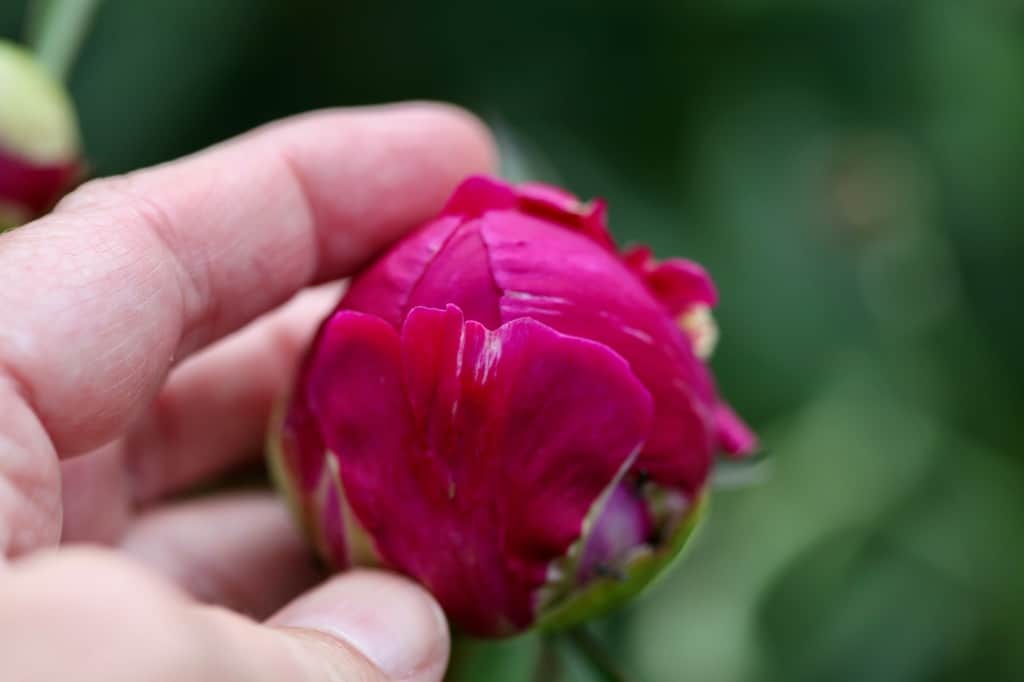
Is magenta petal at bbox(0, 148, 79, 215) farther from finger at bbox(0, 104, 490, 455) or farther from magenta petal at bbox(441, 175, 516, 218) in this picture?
magenta petal at bbox(441, 175, 516, 218)

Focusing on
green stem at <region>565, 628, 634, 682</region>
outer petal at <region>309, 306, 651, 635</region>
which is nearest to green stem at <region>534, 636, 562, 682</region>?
green stem at <region>565, 628, 634, 682</region>

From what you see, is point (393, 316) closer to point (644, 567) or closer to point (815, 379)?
point (644, 567)

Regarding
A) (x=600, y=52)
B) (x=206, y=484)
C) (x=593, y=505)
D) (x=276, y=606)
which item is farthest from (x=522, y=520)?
(x=600, y=52)

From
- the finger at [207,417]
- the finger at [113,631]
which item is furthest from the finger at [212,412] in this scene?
the finger at [113,631]

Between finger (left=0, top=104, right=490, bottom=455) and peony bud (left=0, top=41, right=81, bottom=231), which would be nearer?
finger (left=0, top=104, right=490, bottom=455)

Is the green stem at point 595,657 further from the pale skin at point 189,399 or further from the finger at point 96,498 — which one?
the finger at point 96,498

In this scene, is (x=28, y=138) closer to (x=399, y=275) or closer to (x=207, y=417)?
(x=207, y=417)

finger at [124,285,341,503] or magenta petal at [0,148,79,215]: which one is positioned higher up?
magenta petal at [0,148,79,215]
